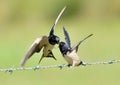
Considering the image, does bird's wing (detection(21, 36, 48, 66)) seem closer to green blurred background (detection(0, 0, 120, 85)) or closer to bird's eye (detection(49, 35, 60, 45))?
bird's eye (detection(49, 35, 60, 45))

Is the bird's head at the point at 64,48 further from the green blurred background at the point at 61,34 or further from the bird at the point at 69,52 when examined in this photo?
the green blurred background at the point at 61,34

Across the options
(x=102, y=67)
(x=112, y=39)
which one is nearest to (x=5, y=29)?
(x=112, y=39)

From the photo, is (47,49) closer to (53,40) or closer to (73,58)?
(53,40)

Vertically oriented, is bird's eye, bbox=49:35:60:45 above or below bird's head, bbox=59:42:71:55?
above

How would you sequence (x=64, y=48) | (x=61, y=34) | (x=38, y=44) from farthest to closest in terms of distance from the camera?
(x=61, y=34) < (x=38, y=44) < (x=64, y=48)

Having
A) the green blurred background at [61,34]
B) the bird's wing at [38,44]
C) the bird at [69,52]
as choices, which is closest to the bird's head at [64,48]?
the bird at [69,52]

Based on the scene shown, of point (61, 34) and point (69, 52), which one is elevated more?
point (69, 52)

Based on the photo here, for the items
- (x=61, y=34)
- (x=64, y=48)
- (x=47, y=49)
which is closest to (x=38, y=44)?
(x=47, y=49)

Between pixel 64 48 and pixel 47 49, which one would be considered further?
pixel 47 49

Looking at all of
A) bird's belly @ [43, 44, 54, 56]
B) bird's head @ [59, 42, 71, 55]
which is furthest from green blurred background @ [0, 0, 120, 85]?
bird's head @ [59, 42, 71, 55]
